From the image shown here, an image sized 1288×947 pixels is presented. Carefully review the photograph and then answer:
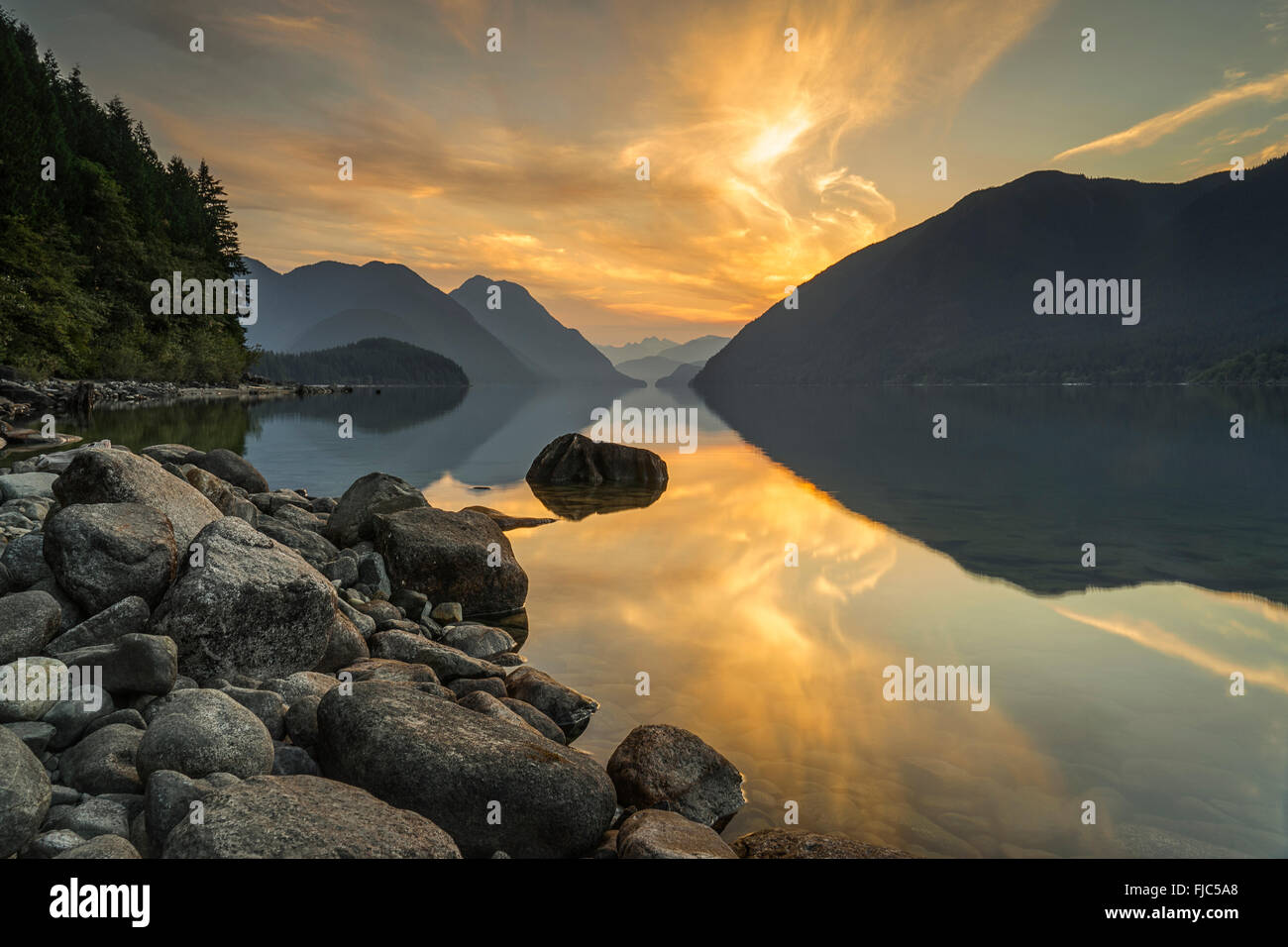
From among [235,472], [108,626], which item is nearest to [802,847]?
[108,626]

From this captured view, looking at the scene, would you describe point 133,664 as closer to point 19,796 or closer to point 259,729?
point 259,729

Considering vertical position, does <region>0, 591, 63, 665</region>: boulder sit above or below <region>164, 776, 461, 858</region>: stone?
above

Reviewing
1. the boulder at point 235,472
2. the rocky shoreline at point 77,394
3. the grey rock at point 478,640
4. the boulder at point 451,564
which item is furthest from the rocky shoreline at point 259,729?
the rocky shoreline at point 77,394

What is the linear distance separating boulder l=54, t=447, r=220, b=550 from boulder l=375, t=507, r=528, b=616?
13.2 feet

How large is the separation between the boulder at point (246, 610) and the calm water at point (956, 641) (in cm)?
371

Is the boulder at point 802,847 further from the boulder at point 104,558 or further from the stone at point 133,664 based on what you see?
the boulder at point 104,558

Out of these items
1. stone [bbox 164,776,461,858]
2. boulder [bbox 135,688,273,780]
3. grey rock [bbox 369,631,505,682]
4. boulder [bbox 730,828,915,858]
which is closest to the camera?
stone [bbox 164,776,461,858]

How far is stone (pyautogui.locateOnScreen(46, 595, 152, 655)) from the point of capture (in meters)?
7.61

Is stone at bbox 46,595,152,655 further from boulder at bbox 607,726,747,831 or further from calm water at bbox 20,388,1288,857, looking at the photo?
boulder at bbox 607,726,747,831

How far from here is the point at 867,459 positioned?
4181 centimetres

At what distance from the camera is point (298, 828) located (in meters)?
4.93

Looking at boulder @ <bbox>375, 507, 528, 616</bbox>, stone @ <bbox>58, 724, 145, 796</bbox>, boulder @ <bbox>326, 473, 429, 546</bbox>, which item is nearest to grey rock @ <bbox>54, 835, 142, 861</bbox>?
stone @ <bbox>58, 724, 145, 796</bbox>
